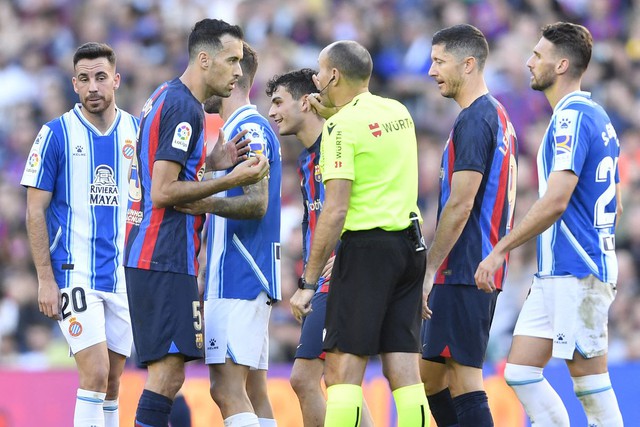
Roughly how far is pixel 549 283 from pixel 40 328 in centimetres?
806

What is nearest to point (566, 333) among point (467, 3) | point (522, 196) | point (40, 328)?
point (522, 196)

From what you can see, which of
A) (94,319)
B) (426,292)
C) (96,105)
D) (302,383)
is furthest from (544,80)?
(94,319)

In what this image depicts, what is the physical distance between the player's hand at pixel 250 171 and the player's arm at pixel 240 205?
0.14 m

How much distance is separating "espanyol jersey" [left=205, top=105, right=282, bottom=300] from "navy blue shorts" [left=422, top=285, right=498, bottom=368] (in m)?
1.08

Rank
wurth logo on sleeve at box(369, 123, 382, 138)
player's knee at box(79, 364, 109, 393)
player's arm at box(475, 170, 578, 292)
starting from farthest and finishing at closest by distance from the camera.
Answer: player's knee at box(79, 364, 109, 393)
player's arm at box(475, 170, 578, 292)
wurth logo on sleeve at box(369, 123, 382, 138)

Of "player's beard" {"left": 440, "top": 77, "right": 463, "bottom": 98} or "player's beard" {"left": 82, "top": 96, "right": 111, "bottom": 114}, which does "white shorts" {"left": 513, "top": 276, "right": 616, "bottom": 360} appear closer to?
"player's beard" {"left": 440, "top": 77, "right": 463, "bottom": 98}

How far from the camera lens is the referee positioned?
22.4 ft

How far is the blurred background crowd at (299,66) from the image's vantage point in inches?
518

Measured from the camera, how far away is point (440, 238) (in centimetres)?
738

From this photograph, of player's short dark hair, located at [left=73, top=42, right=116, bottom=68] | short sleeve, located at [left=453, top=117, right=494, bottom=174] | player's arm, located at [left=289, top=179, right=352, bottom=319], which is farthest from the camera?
player's short dark hair, located at [left=73, top=42, right=116, bottom=68]

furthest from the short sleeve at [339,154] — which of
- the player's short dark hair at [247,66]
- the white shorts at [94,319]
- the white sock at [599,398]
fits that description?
the white shorts at [94,319]

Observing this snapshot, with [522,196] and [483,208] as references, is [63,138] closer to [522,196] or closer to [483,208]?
[483,208]

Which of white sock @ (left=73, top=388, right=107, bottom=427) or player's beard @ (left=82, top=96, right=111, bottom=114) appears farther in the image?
player's beard @ (left=82, top=96, right=111, bottom=114)

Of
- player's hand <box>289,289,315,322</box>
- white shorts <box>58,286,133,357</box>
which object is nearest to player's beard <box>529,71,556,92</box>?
player's hand <box>289,289,315,322</box>
